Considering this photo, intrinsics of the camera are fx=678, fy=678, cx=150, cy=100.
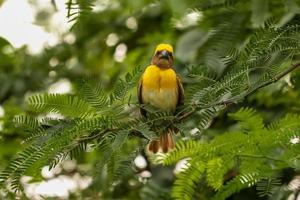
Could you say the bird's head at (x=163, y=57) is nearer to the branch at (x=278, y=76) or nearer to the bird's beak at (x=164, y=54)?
the bird's beak at (x=164, y=54)

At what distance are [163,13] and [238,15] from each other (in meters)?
2.31

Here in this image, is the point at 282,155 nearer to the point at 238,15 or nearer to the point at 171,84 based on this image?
the point at 238,15

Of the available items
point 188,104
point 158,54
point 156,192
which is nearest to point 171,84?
point 158,54

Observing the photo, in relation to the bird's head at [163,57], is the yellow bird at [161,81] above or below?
below

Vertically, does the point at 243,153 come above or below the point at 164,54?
above

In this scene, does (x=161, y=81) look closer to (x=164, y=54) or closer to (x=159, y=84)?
(x=159, y=84)

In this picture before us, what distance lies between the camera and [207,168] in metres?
2.56

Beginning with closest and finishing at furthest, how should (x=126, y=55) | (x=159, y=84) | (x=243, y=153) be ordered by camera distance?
(x=243, y=153), (x=159, y=84), (x=126, y=55)

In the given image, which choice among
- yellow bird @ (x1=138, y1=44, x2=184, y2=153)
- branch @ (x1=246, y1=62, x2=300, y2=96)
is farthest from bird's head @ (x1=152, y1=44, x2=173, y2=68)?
branch @ (x1=246, y1=62, x2=300, y2=96)

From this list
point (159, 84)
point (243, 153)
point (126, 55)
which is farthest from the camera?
point (126, 55)

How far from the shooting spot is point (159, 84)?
402 centimetres

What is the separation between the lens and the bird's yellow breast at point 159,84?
151 inches

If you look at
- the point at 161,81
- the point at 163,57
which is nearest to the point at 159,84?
the point at 161,81

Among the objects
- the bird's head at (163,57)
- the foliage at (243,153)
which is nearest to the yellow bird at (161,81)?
the bird's head at (163,57)
